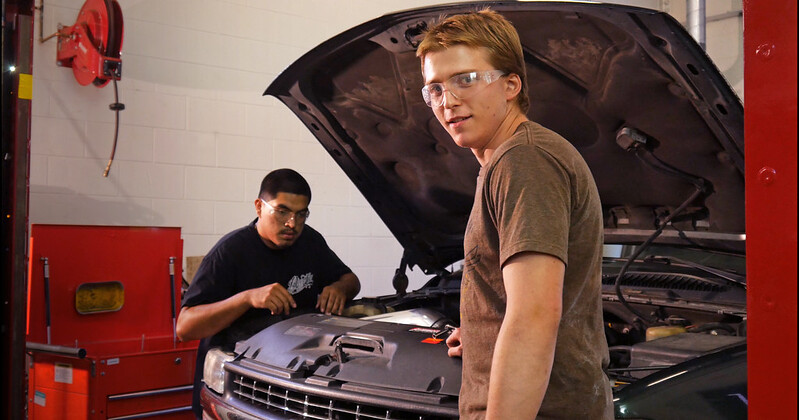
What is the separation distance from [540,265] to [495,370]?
17cm

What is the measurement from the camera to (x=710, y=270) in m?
2.38

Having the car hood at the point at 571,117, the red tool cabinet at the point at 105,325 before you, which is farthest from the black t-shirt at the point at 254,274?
the red tool cabinet at the point at 105,325

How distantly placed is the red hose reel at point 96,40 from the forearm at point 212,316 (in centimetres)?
181

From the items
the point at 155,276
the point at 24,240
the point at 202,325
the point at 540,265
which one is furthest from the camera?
the point at 155,276

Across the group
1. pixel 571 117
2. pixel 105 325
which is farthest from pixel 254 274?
pixel 571 117

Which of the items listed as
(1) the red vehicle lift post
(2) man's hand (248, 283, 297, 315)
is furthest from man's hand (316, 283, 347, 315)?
(1) the red vehicle lift post

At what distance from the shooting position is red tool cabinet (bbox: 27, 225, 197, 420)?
10.7 ft

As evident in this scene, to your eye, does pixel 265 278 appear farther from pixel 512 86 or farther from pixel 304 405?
pixel 512 86

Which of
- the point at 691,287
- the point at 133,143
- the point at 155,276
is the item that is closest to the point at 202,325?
the point at 155,276

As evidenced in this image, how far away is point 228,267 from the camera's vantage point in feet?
9.62

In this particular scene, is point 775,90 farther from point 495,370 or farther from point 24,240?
point 24,240

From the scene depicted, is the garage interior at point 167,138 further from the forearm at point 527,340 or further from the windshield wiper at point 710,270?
the forearm at point 527,340

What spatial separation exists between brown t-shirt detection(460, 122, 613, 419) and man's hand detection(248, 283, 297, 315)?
56.3 inches

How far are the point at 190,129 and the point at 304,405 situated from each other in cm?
311
